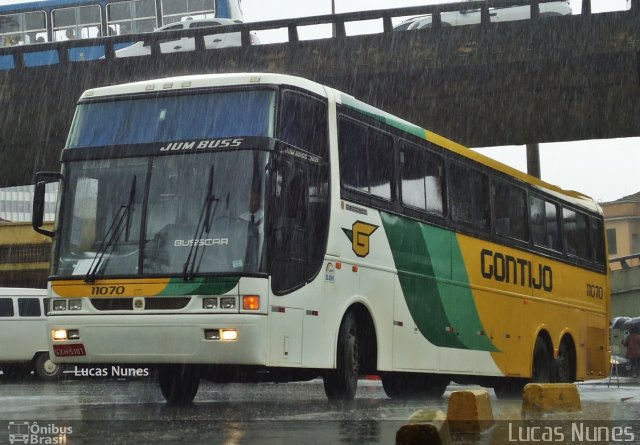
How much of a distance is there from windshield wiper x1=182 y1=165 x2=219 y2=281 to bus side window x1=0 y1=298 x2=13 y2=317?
1772cm

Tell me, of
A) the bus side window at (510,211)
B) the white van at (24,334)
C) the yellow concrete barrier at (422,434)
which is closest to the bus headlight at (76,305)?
the yellow concrete barrier at (422,434)

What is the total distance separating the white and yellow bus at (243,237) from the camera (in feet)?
39.3

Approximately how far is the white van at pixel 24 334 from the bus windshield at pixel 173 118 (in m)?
16.0

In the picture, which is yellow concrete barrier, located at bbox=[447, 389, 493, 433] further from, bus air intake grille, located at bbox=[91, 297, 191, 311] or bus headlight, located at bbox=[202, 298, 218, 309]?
bus air intake grille, located at bbox=[91, 297, 191, 311]

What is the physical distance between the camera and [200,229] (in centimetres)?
1205

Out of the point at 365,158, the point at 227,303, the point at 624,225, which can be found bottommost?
the point at 227,303

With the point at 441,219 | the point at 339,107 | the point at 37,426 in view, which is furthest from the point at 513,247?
the point at 37,426

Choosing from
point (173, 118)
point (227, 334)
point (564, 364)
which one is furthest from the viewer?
point (564, 364)

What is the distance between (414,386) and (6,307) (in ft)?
47.5

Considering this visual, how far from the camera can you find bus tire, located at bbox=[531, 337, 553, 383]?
61.8 feet

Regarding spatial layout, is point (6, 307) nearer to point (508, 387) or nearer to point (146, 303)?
point (508, 387)

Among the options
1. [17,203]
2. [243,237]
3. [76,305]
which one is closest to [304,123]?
[243,237]

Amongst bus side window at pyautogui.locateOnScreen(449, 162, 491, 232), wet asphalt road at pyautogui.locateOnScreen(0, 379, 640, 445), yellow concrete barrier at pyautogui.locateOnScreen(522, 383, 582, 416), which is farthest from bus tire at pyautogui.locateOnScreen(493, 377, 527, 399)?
yellow concrete barrier at pyautogui.locateOnScreen(522, 383, 582, 416)

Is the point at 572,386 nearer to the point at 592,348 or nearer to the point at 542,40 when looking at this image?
the point at 592,348
